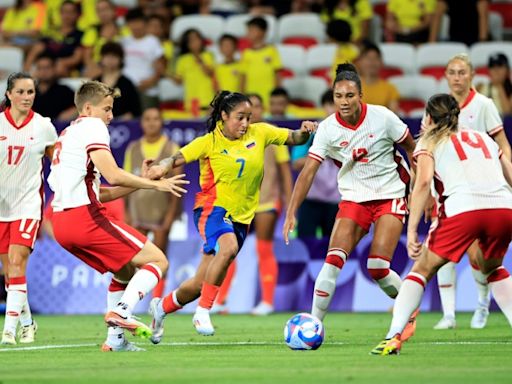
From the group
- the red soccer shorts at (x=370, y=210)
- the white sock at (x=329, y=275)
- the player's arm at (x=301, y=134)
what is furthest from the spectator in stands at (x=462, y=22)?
the white sock at (x=329, y=275)

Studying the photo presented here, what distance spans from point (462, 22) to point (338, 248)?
9740 mm

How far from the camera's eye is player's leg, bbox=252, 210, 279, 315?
15930mm

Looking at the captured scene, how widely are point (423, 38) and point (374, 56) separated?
11.7 ft

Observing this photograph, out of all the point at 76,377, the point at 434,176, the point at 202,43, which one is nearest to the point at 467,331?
the point at 434,176

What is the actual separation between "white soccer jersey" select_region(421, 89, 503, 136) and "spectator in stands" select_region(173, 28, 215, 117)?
685 centimetres

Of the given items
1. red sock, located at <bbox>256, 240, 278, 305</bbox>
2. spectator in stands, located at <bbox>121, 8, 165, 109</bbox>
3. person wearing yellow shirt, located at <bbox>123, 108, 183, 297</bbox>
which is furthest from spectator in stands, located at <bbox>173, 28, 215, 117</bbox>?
red sock, located at <bbox>256, 240, 278, 305</bbox>

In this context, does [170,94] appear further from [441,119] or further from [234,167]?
[441,119]

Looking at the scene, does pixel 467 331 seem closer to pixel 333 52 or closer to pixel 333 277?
pixel 333 277

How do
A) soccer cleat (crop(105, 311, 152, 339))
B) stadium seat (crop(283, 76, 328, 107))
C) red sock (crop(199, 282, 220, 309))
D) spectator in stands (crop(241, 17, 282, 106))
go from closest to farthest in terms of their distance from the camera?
soccer cleat (crop(105, 311, 152, 339)) < red sock (crop(199, 282, 220, 309)) < spectator in stands (crop(241, 17, 282, 106)) < stadium seat (crop(283, 76, 328, 107))

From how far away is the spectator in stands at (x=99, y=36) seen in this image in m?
19.7

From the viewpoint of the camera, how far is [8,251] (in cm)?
1162

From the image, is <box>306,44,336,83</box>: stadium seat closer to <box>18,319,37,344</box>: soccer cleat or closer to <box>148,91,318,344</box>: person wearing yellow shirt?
<box>148,91,318,344</box>: person wearing yellow shirt

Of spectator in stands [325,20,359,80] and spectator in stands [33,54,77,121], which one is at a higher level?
spectator in stands [325,20,359,80]

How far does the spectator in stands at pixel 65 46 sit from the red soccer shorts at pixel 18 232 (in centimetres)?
843
